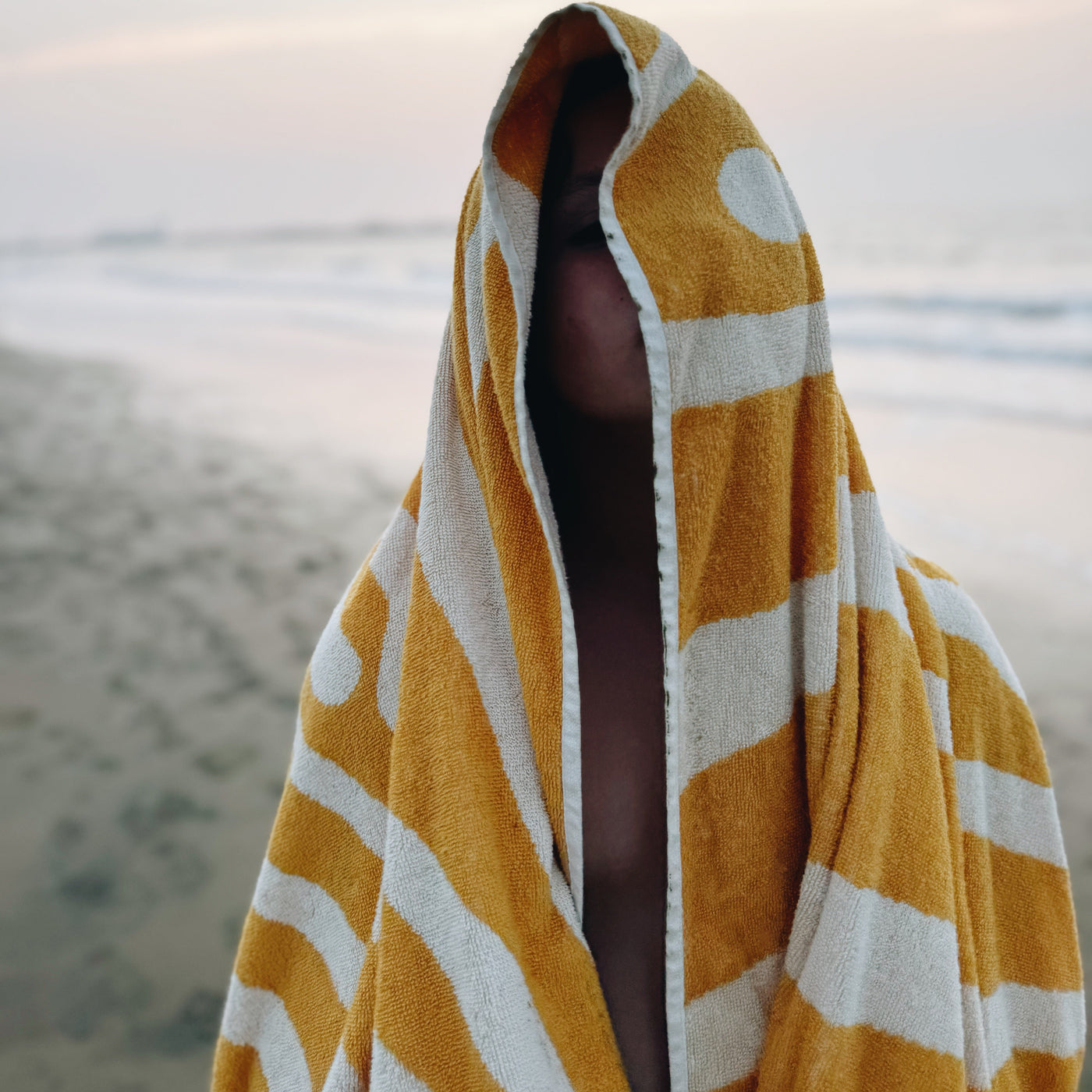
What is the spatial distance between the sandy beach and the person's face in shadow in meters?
1.90

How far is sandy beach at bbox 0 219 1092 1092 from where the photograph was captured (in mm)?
2303

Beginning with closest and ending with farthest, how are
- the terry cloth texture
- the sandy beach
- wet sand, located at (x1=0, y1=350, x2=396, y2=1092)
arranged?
the terry cloth texture, wet sand, located at (x1=0, y1=350, x2=396, y2=1092), the sandy beach

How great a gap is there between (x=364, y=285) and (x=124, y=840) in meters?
11.8

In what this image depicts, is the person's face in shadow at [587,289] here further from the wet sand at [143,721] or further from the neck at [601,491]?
the wet sand at [143,721]

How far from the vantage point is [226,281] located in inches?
569

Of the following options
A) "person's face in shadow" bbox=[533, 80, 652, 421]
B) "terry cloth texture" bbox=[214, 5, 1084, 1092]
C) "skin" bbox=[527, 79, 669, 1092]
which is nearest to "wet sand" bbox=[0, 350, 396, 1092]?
"terry cloth texture" bbox=[214, 5, 1084, 1092]

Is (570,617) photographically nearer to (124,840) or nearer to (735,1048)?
(735,1048)

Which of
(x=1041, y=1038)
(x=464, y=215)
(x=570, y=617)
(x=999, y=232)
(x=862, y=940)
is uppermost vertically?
(x=999, y=232)

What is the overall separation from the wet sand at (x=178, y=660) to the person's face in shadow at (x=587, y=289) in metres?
1.90

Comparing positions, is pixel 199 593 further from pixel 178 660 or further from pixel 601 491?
pixel 601 491

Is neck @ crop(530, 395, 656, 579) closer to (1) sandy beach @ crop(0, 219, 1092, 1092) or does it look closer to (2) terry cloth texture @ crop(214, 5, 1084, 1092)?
(2) terry cloth texture @ crop(214, 5, 1084, 1092)

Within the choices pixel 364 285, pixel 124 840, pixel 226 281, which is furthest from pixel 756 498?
pixel 226 281

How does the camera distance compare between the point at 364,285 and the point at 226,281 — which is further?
the point at 226,281

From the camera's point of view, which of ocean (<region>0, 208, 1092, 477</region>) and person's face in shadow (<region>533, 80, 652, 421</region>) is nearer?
person's face in shadow (<region>533, 80, 652, 421</region>)
